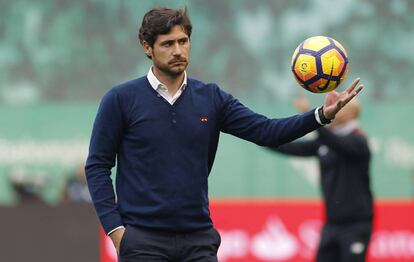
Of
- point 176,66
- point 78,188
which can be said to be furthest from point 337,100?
point 78,188

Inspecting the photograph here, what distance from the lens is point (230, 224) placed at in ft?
40.8

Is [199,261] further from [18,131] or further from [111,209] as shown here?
[18,131]

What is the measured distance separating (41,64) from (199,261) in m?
13.9

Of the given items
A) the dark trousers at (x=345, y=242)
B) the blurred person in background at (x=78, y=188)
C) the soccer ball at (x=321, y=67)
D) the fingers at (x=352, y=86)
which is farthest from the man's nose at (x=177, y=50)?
the blurred person in background at (x=78, y=188)

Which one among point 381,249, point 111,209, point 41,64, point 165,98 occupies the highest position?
point 41,64

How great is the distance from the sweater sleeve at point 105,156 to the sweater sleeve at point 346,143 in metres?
4.07

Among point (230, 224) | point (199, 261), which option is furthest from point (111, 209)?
point (230, 224)

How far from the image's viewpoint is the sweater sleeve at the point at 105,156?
19.6ft

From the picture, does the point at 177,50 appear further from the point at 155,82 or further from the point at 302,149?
the point at 302,149

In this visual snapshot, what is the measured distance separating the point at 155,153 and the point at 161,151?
1.4 inches

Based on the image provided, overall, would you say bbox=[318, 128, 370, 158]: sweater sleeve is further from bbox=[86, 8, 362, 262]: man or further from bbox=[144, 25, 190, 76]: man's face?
bbox=[144, 25, 190, 76]: man's face

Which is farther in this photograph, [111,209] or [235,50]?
[235,50]

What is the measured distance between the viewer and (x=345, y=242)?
32.4ft

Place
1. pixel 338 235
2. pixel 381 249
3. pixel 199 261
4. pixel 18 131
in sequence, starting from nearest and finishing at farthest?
pixel 199 261 → pixel 338 235 → pixel 381 249 → pixel 18 131
